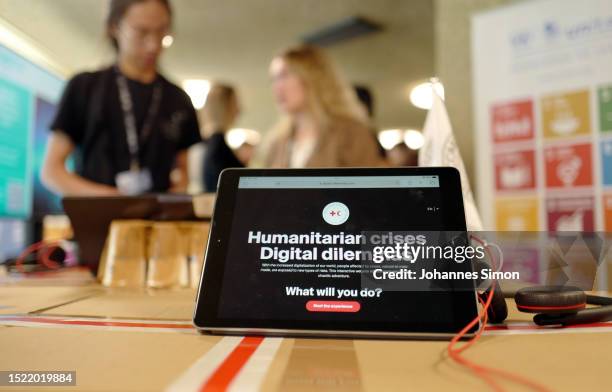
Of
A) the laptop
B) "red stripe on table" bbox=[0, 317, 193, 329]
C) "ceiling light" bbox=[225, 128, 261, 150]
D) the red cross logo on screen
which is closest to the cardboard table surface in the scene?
"red stripe on table" bbox=[0, 317, 193, 329]

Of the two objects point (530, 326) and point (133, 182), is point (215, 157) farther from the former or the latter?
point (530, 326)

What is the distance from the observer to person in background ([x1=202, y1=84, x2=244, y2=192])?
6.83ft

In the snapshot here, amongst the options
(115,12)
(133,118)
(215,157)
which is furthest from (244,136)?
(115,12)

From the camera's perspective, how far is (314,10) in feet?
11.4

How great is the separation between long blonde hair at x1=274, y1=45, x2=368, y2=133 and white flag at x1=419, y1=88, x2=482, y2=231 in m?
1.06

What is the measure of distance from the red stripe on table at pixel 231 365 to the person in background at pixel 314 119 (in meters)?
1.24

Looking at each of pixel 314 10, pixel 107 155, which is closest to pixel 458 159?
pixel 107 155

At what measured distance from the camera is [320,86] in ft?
5.83

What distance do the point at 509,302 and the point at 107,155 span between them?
110 centimetres

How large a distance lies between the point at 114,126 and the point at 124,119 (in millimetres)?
34

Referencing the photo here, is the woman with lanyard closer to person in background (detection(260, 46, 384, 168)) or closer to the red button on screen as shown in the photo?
person in background (detection(260, 46, 384, 168))

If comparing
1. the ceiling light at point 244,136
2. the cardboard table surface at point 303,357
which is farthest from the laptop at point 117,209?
the ceiling light at point 244,136

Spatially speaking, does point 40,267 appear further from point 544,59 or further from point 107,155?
point 544,59

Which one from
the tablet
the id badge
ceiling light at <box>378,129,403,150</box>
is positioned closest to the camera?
the tablet
